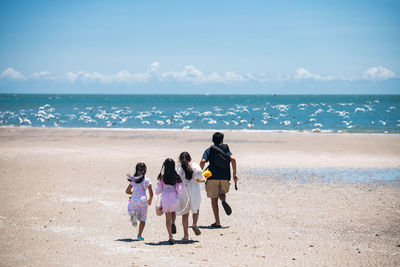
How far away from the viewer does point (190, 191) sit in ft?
24.7

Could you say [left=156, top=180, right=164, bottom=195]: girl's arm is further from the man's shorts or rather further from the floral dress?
the man's shorts

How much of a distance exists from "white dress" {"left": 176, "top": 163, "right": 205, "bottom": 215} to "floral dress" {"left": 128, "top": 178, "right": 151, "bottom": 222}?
2.07 ft

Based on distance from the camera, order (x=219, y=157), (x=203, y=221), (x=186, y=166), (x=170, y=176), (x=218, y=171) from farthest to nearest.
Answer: (x=203, y=221)
(x=218, y=171)
(x=219, y=157)
(x=186, y=166)
(x=170, y=176)

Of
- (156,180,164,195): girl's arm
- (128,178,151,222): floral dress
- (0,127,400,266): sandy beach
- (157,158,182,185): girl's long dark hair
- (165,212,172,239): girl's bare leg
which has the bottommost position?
(0,127,400,266): sandy beach

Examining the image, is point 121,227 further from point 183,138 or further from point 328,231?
point 183,138

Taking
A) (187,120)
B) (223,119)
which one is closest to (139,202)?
(187,120)

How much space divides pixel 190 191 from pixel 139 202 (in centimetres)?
96

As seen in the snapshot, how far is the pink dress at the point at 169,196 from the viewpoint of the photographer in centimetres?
726

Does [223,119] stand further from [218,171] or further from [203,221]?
[218,171]

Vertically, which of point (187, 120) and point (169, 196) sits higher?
point (169, 196)

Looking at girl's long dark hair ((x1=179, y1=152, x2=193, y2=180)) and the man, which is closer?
girl's long dark hair ((x1=179, y1=152, x2=193, y2=180))

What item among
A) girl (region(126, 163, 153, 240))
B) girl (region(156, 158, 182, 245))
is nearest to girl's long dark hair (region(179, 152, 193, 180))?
girl (region(156, 158, 182, 245))

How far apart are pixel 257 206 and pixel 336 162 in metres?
8.45

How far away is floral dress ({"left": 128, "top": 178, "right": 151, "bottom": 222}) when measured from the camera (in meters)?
7.27
